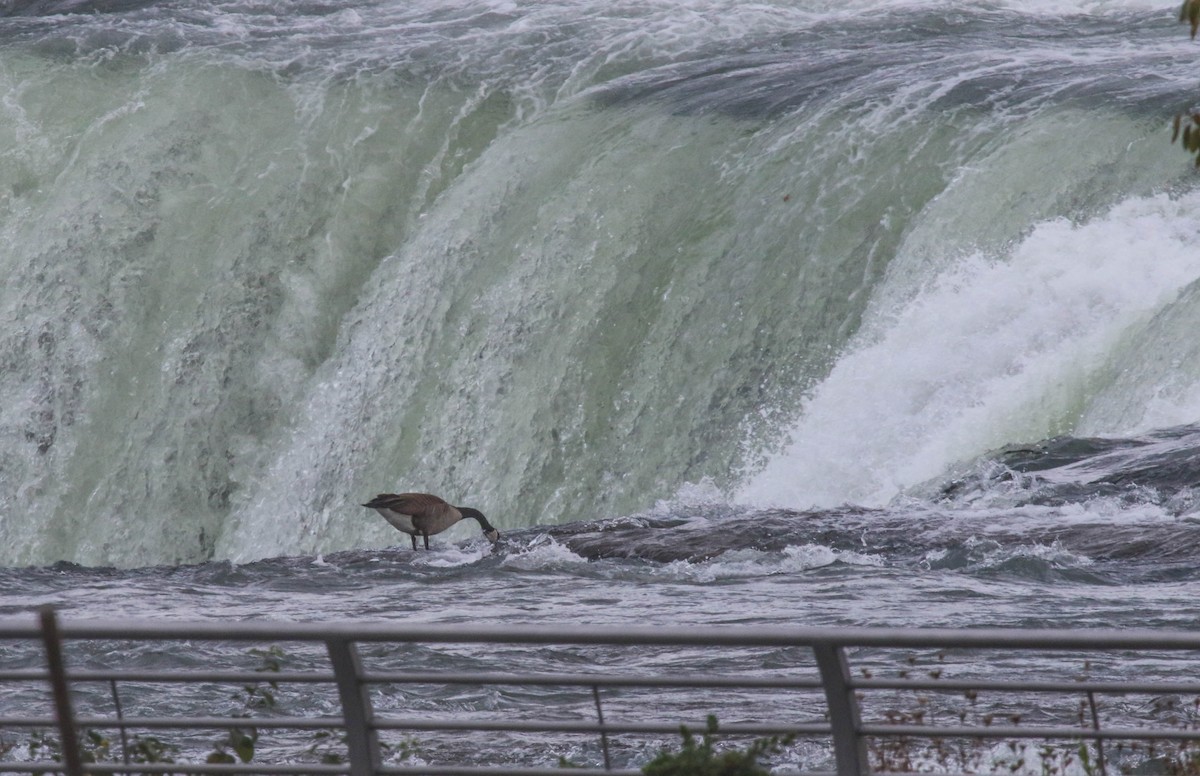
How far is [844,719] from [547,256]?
12.0 m

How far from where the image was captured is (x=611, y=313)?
49.0 feet

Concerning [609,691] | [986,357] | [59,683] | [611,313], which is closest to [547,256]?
[611,313]

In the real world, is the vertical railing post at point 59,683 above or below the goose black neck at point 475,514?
above

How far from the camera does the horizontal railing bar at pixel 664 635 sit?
11.0 feet

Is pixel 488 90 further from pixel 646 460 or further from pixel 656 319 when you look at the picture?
pixel 646 460

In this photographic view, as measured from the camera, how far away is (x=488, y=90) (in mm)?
18797

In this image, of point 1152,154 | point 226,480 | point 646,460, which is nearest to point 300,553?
point 226,480

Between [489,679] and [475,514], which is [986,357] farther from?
[489,679]

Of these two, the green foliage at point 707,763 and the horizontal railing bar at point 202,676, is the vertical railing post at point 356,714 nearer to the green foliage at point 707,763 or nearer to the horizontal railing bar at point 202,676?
the horizontal railing bar at point 202,676

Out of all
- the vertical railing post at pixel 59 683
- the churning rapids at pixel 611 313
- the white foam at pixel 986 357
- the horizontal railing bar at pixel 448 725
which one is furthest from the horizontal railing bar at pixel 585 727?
the white foam at pixel 986 357

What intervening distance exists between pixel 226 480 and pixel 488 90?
5.14m

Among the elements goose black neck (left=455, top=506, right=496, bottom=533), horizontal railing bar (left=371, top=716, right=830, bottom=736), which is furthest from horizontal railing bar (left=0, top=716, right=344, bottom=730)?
goose black neck (left=455, top=506, right=496, bottom=533)

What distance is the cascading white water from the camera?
523 inches

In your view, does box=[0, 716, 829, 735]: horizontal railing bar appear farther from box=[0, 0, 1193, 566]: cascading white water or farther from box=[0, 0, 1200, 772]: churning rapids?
box=[0, 0, 1193, 566]: cascading white water
